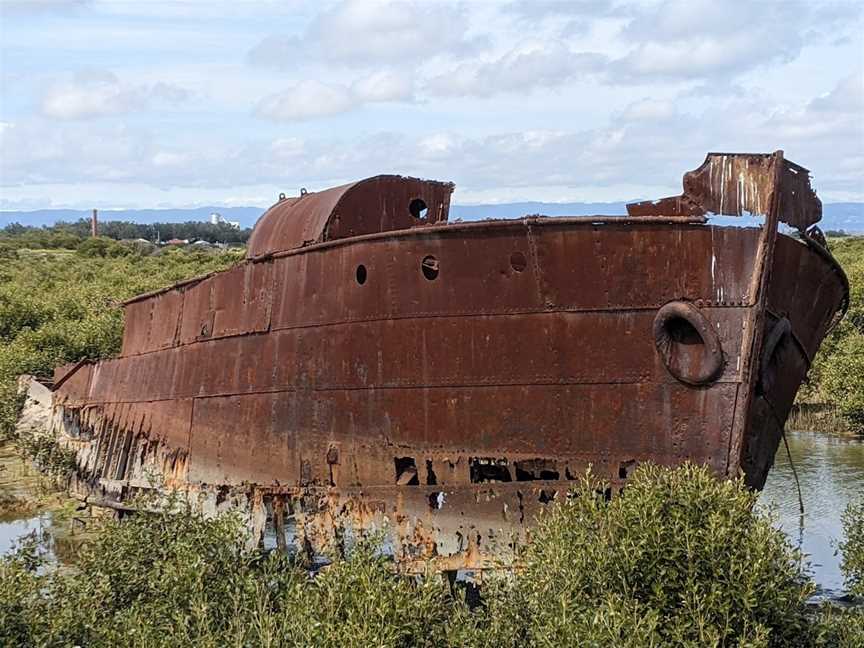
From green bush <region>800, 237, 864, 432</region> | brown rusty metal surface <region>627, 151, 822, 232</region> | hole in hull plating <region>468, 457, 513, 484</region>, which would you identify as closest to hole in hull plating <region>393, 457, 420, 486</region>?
hole in hull plating <region>468, 457, 513, 484</region>

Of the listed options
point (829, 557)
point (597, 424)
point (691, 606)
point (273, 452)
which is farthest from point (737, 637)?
point (829, 557)

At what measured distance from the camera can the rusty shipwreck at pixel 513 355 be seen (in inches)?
401

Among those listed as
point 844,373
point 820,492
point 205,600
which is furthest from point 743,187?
point 844,373

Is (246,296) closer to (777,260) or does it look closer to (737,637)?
(777,260)

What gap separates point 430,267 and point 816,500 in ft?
34.2

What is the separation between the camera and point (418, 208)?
48.5 ft

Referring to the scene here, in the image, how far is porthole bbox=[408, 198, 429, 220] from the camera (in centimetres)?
1462

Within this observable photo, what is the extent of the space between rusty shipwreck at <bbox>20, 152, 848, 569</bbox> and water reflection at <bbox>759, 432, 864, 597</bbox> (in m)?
3.16

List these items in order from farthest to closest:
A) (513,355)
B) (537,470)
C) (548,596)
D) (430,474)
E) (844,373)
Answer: (844,373), (430,474), (513,355), (537,470), (548,596)

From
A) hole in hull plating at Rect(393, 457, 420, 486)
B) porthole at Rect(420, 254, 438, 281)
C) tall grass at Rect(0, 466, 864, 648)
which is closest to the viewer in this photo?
tall grass at Rect(0, 466, 864, 648)

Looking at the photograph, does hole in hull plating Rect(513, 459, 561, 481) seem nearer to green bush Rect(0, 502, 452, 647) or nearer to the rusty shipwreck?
the rusty shipwreck

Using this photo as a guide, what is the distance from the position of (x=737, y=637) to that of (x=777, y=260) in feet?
13.0

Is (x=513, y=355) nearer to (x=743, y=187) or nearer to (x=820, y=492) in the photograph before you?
(x=743, y=187)

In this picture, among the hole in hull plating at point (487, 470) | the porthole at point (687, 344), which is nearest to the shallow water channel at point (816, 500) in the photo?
the porthole at point (687, 344)
